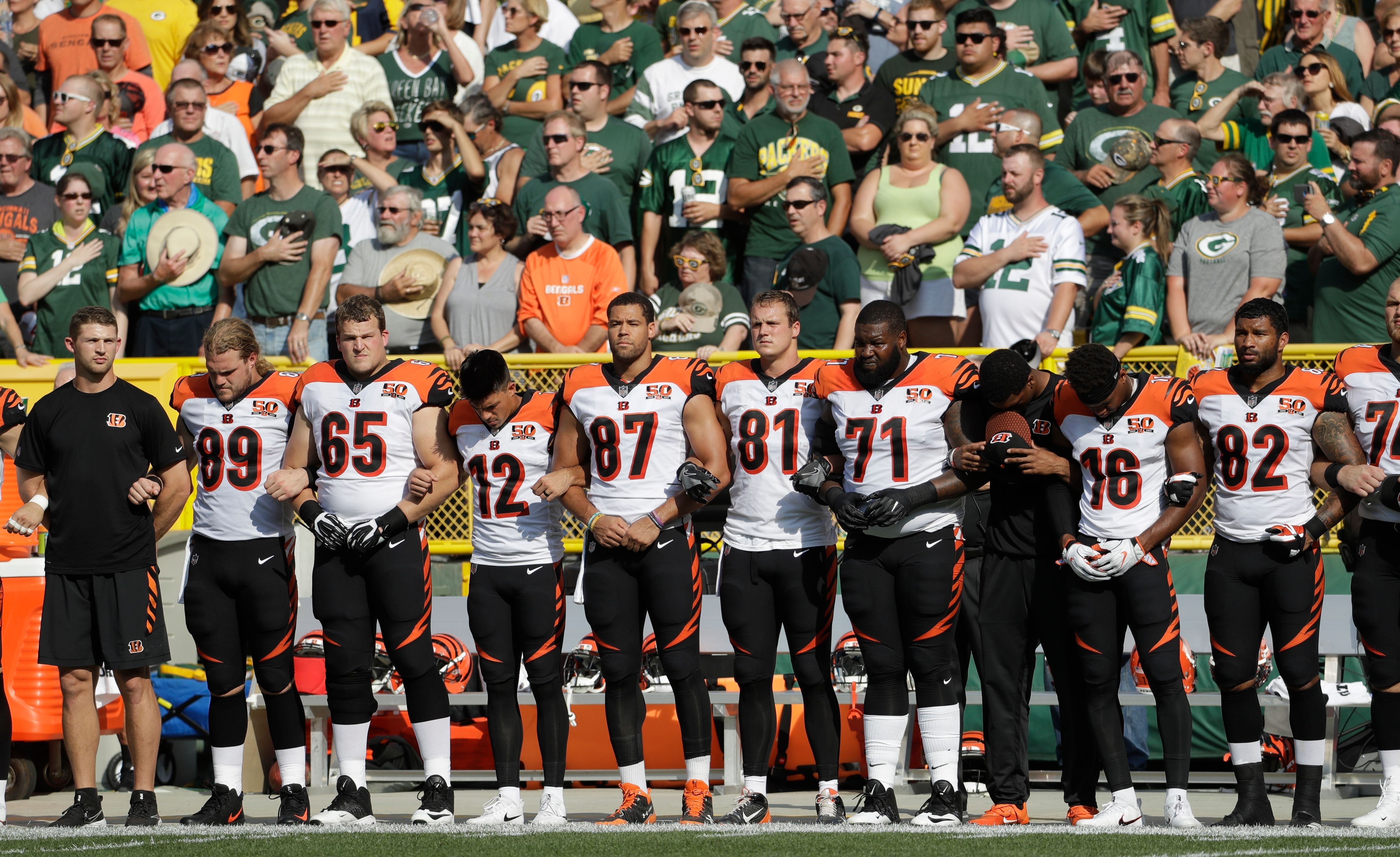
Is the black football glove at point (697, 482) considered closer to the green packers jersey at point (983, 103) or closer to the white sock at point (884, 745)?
the white sock at point (884, 745)

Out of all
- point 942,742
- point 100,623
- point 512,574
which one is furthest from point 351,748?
point 942,742

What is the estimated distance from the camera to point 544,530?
721 centimetres

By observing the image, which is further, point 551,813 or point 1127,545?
point 551,813

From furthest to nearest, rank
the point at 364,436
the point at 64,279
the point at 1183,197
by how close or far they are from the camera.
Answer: the point at 64,279
the point at 1183,197
the point at 364,436

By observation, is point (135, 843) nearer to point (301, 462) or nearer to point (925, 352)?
point (301, 462)

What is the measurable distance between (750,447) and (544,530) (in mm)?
1008

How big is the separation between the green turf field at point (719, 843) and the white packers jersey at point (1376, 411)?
54.1 inches

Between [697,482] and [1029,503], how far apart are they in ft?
4.92

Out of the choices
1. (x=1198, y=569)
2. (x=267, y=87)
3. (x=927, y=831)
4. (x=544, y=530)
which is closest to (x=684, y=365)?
(x=544, y=530)

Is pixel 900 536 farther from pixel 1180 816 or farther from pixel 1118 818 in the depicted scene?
pixel 1180 816

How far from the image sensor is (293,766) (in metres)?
7.21

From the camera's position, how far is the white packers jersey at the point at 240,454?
23.7 feet

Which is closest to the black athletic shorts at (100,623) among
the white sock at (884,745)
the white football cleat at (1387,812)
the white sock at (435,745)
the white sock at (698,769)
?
the white sock at (435,745)

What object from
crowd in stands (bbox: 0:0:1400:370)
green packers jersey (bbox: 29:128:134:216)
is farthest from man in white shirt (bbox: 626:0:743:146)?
green packers jersey (bbox: 29:128:134:216)
